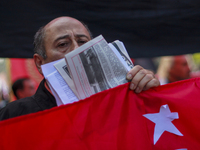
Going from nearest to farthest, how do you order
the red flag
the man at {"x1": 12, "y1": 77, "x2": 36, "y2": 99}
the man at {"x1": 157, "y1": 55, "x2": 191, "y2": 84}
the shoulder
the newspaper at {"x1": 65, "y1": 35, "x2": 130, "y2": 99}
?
1. the red flag
2. the newspaper at {"x1": 65, "y1": 35, "x2": 130, "y2": 99}
3. the shoulder
4. the man at {"x1": 12, "y1": 77, "x2": 36, "y2": 99}
5. the man at {"x1": 157, "y1": 55, "x2": 191, "y2": 84}

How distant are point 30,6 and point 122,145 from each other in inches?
44.6

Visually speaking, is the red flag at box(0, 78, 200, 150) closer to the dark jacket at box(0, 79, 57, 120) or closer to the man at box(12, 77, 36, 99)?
the dark jacket at box(0, 79, 57, 120)

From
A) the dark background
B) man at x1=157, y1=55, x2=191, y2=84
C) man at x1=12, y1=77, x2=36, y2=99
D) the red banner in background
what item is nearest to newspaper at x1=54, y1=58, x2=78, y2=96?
the dark background

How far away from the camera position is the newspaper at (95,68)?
1060 millimetres

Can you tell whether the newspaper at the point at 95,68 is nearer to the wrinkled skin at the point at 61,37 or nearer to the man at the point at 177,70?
the wrinkled skin at the point at 61,37

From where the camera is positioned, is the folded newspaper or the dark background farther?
the dark background

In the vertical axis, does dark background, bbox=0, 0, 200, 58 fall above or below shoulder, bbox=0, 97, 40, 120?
above

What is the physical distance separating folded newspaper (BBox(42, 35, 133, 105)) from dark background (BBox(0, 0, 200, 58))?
24.0 inches

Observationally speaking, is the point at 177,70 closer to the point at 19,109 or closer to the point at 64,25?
the point at 64,25

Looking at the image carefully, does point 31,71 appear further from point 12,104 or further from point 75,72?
point 75,72

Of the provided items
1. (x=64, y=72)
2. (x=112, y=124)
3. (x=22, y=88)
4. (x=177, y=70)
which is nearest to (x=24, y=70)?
(x=22, y=88)

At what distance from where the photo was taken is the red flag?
91cm

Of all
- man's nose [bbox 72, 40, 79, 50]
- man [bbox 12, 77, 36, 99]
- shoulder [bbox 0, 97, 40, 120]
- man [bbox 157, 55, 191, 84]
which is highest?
man's nose [bbox 72, 40, 79, 50]

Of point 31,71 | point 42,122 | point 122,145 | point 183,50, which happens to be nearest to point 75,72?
point 42,122
